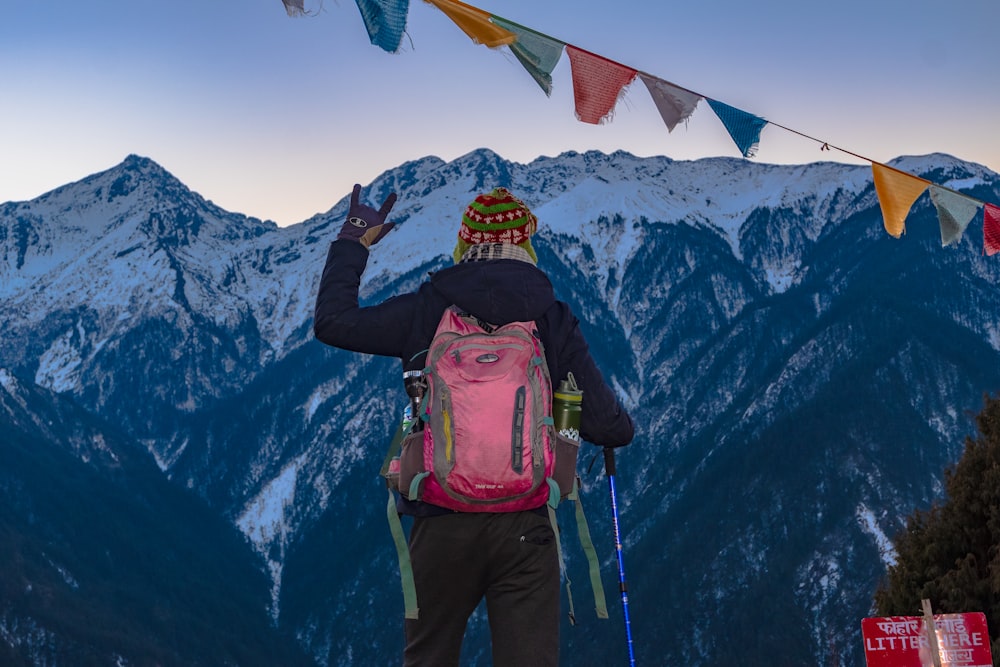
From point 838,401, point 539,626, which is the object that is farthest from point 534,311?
point 838,401

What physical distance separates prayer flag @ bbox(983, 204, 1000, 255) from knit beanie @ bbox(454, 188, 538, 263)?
933 cm

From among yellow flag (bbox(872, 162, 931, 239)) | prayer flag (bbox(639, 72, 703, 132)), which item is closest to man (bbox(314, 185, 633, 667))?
prayer flag (bbox(639, 72, 703, 132))

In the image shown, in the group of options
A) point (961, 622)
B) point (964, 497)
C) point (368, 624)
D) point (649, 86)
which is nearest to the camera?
point (961, 622)

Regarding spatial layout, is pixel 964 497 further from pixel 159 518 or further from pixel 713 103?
pixel 159 518

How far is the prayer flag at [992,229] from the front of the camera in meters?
12.8

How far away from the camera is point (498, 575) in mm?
4660

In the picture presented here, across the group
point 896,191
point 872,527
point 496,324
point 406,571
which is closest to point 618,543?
point 406,571

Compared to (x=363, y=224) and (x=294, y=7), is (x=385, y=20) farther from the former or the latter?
(x=363, y=224)

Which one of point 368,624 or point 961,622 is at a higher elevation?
point 368,624

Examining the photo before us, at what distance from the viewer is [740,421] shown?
536 feet

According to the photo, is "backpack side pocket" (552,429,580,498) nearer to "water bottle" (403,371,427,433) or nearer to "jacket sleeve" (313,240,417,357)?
A: "water bottle" (403,371,427,433)

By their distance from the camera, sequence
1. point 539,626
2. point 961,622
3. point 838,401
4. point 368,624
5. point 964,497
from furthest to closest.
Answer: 1. point 368,624
2. point 838,401
3. point 964,497
4. point 961,622
5. point 539,626

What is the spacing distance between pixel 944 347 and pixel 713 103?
16064 centimetres

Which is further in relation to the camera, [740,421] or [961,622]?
[740,421]
